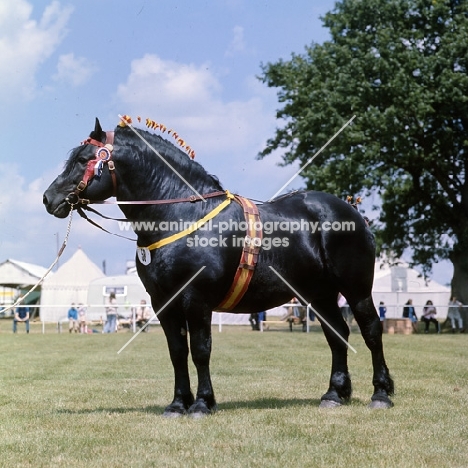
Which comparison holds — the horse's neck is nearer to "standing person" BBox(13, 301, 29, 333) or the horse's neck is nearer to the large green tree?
the large green tree

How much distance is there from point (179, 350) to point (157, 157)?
6.73 feet

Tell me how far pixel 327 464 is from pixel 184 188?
3.51 m

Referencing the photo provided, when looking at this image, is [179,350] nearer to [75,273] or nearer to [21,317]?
[21,317]

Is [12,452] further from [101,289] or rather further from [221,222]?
[101,289]

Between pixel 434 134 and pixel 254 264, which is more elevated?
pixel 434 134

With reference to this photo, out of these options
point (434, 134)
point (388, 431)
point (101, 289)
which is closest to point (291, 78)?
point (434, 134)

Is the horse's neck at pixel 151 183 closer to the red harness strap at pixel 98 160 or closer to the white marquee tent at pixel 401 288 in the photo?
the red harness strap at pixel 98 160

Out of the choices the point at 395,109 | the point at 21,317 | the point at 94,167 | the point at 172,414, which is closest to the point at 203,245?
the point at 94,167

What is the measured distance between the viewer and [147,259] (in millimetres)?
7172

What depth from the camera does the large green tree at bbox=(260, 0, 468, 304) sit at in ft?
91.8

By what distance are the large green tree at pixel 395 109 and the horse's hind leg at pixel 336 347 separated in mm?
19763

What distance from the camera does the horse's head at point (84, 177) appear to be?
7168 mm

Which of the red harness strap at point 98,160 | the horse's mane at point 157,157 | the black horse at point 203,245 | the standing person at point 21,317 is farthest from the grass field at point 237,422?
the standing person at point 21,317

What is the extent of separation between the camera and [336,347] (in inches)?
328
